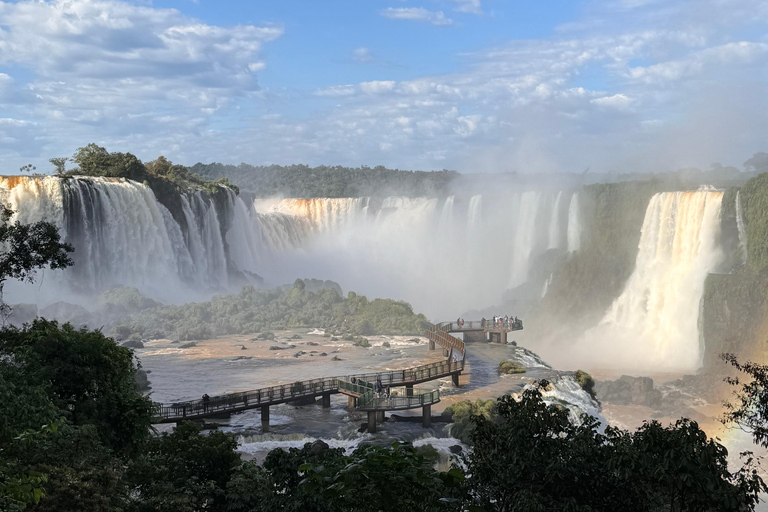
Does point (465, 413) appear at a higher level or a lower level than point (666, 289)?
lower

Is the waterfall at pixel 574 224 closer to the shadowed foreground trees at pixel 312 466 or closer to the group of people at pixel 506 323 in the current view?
the group of people at pixel 506 323

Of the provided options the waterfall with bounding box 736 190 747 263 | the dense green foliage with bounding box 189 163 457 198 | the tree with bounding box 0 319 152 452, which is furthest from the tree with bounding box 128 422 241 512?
the dense green foliage with bounding box 189 163 457 198

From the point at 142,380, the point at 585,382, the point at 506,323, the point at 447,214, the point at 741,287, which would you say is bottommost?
the point at 585,382

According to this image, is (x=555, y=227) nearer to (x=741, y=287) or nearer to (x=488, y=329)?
(x=488, y=329)

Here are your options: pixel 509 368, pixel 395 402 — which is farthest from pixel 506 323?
pixel 395 402

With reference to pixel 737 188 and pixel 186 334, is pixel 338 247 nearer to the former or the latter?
pixel 186 334

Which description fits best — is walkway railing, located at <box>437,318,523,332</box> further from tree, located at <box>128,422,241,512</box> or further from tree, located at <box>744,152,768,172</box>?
tree, located at <box>744,152,768,172</box>
